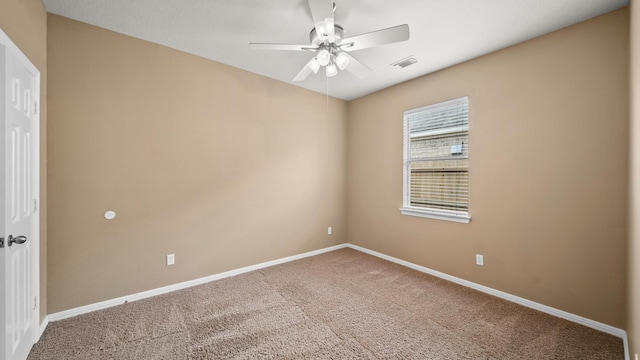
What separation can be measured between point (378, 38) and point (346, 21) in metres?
Result: 0.51

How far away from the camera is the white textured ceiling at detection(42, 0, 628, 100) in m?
2.05

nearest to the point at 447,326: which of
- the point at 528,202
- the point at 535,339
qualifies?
the point at 535,339

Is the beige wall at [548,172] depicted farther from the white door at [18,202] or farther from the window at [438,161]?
the white door at [18,202]

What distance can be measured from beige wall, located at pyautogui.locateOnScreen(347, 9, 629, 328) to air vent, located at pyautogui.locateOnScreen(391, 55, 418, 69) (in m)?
0.48

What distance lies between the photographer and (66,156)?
2.28 metres

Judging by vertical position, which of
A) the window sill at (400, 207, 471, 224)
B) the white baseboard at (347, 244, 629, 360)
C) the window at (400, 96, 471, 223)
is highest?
the window at (400, 96, 471, 223)

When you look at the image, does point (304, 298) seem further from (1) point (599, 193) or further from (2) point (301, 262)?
(1) point (599, 193)

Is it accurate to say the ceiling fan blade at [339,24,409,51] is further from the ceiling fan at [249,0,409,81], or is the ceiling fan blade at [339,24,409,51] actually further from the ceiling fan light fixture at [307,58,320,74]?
the ceiling fan light fixture at [307,58,320,74]

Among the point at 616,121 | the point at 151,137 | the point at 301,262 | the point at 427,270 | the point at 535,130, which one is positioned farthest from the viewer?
the point at 301,262

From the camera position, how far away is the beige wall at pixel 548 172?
2.10 m

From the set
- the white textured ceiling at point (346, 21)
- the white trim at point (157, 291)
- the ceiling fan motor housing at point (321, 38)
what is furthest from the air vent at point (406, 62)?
the white trim at point (157, 291)

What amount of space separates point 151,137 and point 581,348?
426 cm

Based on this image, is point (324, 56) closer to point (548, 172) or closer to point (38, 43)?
point (38, 43)

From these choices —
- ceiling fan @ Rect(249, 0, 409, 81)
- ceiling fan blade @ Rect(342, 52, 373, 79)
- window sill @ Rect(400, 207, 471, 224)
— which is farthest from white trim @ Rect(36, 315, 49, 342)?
window sill @ Rect(400, 207, 471, 224)
